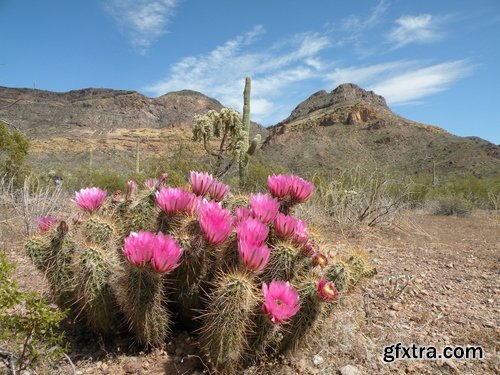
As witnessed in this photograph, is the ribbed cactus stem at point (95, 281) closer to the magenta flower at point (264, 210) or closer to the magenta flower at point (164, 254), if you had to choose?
the magenta flower at point (164, 254)

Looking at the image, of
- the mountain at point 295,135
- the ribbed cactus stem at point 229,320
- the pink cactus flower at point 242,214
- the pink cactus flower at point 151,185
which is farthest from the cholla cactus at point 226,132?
the ribbed cactus stem at point 229,320

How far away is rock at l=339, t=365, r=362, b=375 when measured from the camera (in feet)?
7.32

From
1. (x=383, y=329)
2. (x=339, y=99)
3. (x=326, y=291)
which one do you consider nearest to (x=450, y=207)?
(x=383, y=329)

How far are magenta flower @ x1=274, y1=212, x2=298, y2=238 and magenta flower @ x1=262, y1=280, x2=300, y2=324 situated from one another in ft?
1.29

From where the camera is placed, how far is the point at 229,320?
73.4 inches

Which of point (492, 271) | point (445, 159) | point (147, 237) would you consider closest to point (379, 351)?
point (147, 237)

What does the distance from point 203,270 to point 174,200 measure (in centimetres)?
43

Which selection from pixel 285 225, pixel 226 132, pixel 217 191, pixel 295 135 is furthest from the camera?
pixel 295 135

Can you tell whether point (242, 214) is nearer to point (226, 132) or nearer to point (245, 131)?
point (226, 132)

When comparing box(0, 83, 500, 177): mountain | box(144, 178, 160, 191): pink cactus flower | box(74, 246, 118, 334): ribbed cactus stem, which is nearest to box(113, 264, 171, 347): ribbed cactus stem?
box(74, 246, 118, 334): ribbed cactus stem

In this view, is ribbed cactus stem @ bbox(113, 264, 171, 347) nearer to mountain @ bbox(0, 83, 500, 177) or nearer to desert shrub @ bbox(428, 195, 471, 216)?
mountain @ bbox(0, 83, 500, 177)

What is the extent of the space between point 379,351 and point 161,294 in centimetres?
143

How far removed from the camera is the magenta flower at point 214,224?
2016 mm

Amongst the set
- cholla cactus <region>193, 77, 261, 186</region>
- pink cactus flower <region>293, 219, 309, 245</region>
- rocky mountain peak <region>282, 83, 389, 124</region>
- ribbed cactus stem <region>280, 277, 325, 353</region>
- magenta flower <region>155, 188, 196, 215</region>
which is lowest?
ribbed cactus stem <region>280, 277, 325, 353</region>
